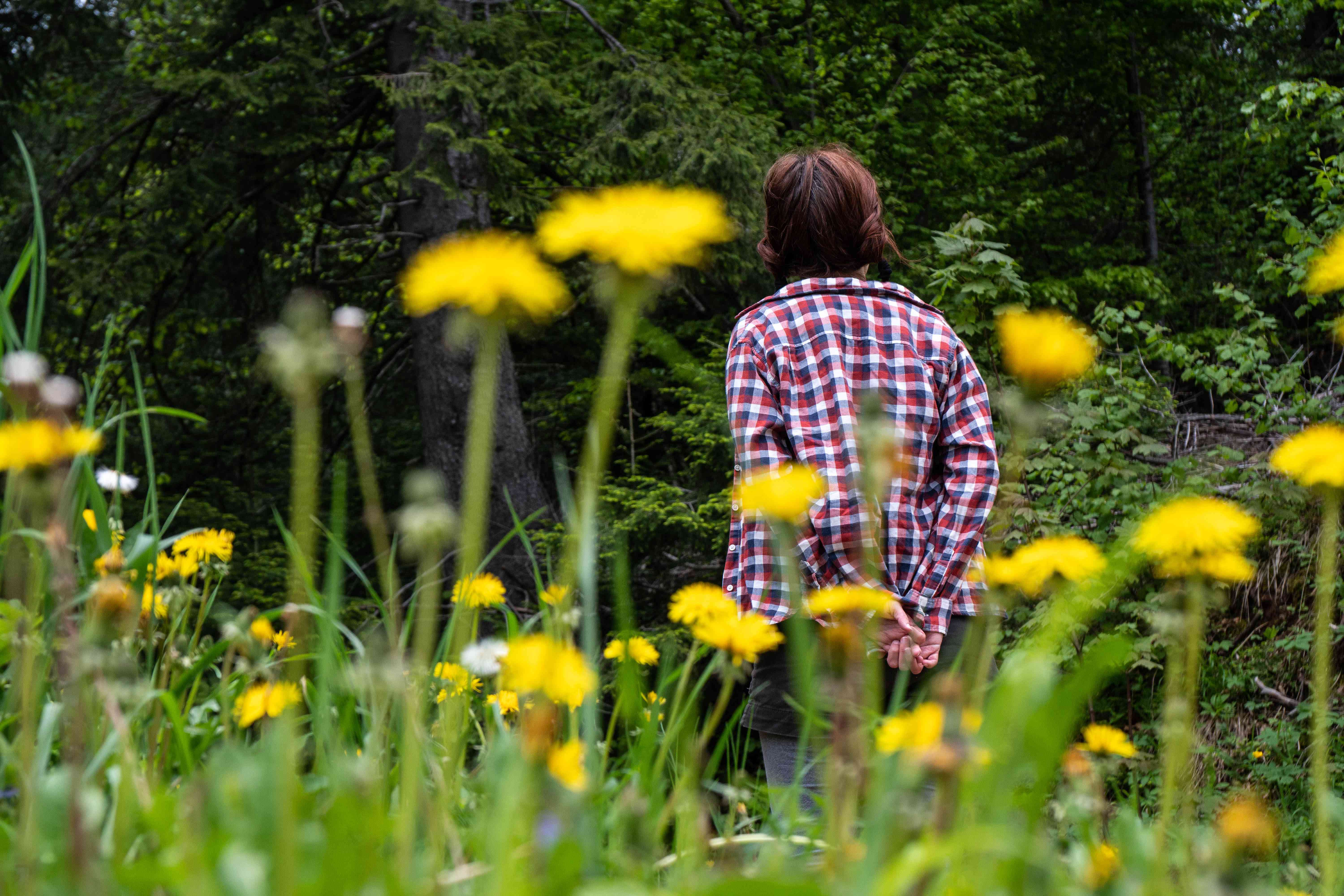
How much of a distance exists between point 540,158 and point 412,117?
0.89 m

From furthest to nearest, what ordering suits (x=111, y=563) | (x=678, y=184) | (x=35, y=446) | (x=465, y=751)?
(x=678, y=184)
(x=465, y=751)
(x=111, y=563)
(x=35, y=446)

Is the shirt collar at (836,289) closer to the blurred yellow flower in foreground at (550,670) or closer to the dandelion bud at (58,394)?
the blurred yellow flower in foreground at (550,670)

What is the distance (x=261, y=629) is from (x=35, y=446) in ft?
2.24

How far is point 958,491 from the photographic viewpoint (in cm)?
195

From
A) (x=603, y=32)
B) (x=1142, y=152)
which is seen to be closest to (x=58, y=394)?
(x=603, y=32)

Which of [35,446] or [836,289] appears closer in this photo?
[35,446]

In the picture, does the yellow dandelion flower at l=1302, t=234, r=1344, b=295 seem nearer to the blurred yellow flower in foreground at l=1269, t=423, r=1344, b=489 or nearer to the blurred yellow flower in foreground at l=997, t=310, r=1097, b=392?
the blurred yellow flower in foreground at l=1269, t=423, r=1344, b=489

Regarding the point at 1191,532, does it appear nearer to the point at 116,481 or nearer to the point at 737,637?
the point at 737,637

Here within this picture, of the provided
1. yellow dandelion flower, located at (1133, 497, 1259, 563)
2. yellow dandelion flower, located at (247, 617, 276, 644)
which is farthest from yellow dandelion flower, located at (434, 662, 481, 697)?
yellow dandelion flower, located at (1133, 497, 1259, 563)

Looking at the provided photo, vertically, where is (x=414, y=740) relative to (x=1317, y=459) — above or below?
below

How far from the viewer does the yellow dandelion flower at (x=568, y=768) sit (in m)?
0.91

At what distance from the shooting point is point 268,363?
2.72 ft

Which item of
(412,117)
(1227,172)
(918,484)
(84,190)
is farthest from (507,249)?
(1227,172)

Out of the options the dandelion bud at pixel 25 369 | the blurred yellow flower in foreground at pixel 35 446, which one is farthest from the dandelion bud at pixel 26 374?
the blurred yellow flower in foreground at pixel 35 446
